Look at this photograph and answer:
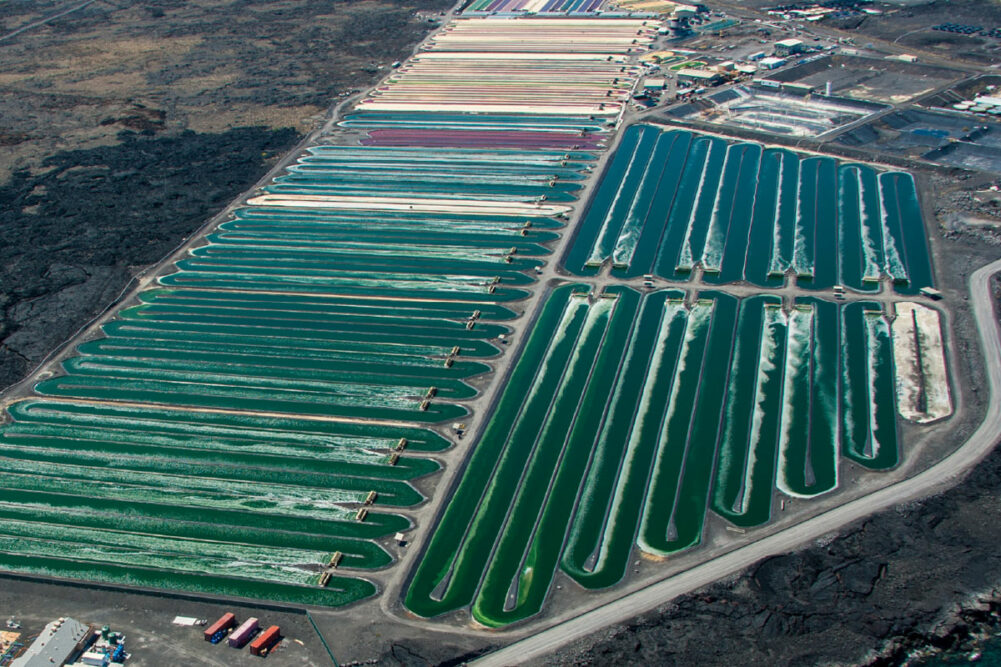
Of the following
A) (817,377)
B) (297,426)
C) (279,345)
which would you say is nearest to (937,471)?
(817,377)

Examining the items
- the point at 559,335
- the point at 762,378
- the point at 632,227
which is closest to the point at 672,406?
the point at 762,378

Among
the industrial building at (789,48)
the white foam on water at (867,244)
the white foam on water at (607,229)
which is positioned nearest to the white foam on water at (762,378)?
the white foam on water at (867,244)

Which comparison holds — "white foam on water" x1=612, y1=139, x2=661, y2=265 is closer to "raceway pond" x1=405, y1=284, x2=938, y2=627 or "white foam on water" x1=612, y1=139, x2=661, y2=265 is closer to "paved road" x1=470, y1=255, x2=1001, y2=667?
A: "raceway pond" x1=405, y1=284, x2=938, y2=627

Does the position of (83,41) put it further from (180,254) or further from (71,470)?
(71,470)

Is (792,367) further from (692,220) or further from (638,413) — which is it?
(692,220)

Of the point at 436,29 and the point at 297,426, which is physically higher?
the point at 436,29

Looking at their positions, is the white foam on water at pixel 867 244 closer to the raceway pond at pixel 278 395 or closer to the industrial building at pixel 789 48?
the raceway pond at pixel 278 395

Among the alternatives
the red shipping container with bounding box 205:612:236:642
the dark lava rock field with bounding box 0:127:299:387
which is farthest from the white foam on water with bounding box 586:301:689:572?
the dark lava rock field with bounding box 0:127:299:387

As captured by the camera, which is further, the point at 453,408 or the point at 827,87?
the point at 827,87
